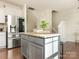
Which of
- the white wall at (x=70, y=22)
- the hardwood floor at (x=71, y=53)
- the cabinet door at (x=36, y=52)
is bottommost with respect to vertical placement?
the hardwood floor at (x=71, y=53)

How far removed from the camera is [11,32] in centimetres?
667

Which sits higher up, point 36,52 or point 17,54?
point 36,52

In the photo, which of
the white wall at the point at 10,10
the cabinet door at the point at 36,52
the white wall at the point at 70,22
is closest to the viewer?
the cabinet door at the point at 36,52

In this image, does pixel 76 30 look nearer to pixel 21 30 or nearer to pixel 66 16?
pixel 66 16

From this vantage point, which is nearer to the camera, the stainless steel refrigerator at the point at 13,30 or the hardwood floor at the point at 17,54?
the hardwood floor at the point at 17,54

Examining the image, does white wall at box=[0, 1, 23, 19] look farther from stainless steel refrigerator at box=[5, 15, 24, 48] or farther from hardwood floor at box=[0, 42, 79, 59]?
hardwood floor at box=[0, 42, 79, 59]

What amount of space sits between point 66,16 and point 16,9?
15.1 feet

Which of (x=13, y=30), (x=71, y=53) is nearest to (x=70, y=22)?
(x=71, y=53)

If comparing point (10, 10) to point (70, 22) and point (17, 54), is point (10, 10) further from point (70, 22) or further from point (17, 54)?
point (70, 22)

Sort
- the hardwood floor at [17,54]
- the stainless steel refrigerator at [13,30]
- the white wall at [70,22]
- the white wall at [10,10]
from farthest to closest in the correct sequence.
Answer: the white wall at [70,22], the white wall at [10,10], the stainless steel refrigerator at [13,30], the hardwood floor at [17,54]

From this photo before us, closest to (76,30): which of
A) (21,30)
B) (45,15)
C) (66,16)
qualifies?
(66,16)

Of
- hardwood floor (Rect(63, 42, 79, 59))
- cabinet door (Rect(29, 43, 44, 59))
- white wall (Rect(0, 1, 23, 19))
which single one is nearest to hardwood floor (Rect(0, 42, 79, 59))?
hardwood floor (Rect(63, 42, 79, 59))

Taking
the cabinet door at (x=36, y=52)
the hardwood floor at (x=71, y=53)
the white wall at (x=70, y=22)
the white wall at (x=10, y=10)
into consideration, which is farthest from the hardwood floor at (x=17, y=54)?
the white wall at (x=70, y=22)

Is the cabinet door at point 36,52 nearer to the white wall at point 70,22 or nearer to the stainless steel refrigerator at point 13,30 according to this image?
the stainless steel refrigerator at point 13,30
